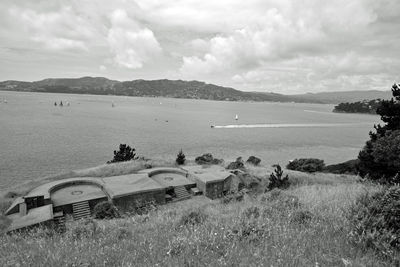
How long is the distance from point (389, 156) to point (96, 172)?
26634mm

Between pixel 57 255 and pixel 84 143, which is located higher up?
pixel 57 255

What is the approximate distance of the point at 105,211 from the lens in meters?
17.0

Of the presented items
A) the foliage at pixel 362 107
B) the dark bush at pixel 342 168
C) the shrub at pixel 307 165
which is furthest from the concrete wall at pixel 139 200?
the foliage at pixel 362 107

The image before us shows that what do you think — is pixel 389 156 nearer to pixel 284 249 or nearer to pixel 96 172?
pixel 284 249

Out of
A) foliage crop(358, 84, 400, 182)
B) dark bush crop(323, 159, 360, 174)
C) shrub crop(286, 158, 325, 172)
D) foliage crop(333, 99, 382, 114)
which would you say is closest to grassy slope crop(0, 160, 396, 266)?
foliage crop(358, 84, 400, 182)

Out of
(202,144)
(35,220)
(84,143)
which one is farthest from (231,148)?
(35,220)

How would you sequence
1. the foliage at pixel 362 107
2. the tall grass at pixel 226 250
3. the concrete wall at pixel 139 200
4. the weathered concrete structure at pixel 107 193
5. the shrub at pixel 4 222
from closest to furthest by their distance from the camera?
the tall grass at pixel 226 250 < the shrub at pixel 4 222 < the weathered concrete structure at pixel 107 193 < the concrete wall at pixel 139 200 < the foliage at pixel 362 107

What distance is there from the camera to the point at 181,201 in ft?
72.7

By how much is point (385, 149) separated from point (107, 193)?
70.4 feet

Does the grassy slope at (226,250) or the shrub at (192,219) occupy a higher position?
the grassy slope at (226,250)

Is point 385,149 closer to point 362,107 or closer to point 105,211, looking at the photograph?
point 105,211

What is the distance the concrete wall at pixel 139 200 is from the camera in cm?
1891

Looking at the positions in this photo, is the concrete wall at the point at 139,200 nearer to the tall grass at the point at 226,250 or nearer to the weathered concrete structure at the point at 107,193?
the weathered concrete structure at the point at 107,193

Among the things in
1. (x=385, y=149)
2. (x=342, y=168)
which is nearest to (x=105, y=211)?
(x=385, y=149)
